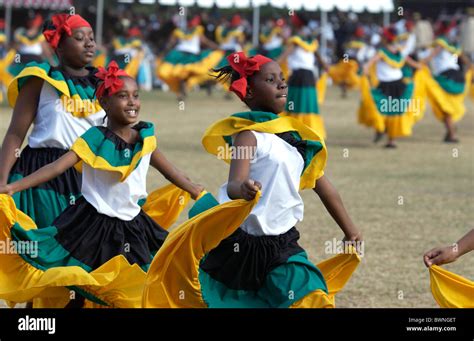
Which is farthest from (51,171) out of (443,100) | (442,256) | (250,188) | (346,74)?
(346,74)

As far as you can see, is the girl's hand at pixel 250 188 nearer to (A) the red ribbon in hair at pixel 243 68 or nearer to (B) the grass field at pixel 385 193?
(A) the red ribbon in hair at pixel 243 68

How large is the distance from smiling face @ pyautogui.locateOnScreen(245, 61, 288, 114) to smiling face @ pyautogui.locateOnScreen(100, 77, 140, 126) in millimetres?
660

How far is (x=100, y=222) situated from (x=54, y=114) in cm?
93

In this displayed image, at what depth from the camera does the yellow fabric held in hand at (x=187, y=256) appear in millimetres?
4629

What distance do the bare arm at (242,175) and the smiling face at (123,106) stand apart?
69 cm

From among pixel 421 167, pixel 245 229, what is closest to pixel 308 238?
pixel 245 229

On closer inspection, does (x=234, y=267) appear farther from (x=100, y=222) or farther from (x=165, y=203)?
(x=165, y=203)

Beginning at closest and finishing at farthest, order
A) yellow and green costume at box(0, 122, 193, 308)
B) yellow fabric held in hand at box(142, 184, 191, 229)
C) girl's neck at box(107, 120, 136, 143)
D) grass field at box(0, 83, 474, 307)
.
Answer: yellow and green costume at box(0, 122, 193, 308), girl's neck at box(107, 120, 136, 143), yellow fabric held in hand at box(142, 184, 191, 229), grass field at box(0, 83, 474, 307)

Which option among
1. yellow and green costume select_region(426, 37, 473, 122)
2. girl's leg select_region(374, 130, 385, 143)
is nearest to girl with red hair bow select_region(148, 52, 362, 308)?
girl's leg select_region(374, 130, 385, 143)

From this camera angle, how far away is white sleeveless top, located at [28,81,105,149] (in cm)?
590

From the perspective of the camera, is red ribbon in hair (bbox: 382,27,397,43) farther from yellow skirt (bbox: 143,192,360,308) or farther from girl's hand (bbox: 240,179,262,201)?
girl's hand (bbox: 240,179,262,201)

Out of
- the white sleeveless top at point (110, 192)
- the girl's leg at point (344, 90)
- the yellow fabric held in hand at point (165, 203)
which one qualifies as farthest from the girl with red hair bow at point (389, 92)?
the girl's leg at point (344, 90)
